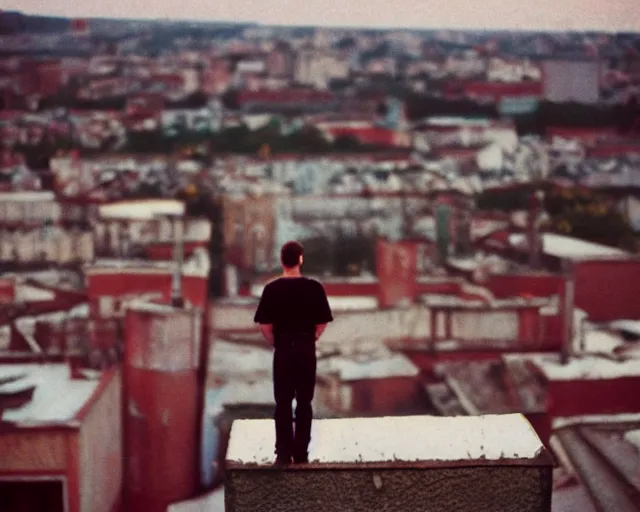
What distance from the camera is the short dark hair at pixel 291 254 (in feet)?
7.75

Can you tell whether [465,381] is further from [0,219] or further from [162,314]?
[0,219]

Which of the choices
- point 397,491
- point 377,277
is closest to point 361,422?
point 397,491

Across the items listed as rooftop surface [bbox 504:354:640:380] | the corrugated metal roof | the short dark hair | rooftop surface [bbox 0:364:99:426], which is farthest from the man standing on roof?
rooftop surface [bbox 504:354:640:380]

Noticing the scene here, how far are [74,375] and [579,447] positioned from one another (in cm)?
282

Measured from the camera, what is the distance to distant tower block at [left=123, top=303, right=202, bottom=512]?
449 centimetres

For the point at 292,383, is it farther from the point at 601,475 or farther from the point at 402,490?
the point at 601,475

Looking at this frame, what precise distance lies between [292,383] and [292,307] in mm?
227

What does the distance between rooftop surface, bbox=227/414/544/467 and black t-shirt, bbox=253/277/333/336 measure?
1.21 feet

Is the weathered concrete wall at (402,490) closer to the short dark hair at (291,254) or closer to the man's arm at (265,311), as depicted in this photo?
the man's arm at (265,311)

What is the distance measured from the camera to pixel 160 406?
452cm

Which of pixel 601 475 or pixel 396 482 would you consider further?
pixel 601 475

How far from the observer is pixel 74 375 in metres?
4.49

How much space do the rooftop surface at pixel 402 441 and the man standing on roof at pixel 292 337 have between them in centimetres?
8

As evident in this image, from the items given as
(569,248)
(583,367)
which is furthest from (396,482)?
(569,248)
